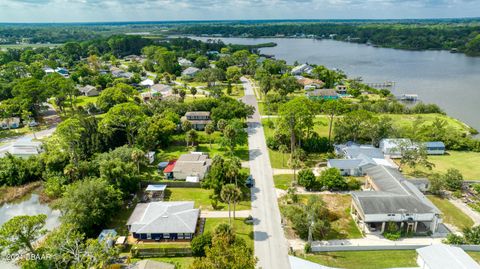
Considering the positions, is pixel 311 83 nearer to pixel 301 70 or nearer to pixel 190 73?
pixel 301 70

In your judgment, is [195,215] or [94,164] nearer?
[195,215]

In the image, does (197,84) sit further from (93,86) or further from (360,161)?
(360,161)

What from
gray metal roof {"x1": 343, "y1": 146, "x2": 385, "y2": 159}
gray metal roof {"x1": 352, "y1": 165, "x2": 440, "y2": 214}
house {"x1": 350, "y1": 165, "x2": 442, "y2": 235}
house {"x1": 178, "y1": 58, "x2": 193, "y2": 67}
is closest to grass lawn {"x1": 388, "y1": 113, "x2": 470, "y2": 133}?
gray metal roof {"x1": 343, "y1": 146, "x2": 385, "y2": 159}

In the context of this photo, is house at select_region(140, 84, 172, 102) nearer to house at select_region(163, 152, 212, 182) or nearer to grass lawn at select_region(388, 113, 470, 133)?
house at select_region(163, 152, 212, 182)

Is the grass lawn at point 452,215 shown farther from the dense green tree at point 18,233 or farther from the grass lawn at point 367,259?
the dense green tree at point 18,233

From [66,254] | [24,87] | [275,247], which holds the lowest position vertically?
[275,247]

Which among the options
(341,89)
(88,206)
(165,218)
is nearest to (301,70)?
(341,89)

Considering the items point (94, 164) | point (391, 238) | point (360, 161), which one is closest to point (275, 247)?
point (391, 238)
